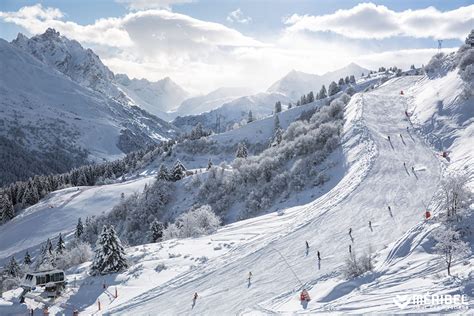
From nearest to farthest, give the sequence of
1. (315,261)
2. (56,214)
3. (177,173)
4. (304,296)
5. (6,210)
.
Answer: (304,296)
(315,261)
(177,173)
(56,214)
(6,210)

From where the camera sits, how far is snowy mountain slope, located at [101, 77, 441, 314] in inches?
1218

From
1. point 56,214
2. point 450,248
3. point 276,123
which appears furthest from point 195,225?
point 276,123

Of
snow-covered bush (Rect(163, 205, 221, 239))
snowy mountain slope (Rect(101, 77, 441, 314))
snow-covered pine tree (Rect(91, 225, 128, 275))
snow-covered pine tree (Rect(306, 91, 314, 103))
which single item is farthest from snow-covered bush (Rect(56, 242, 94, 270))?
snow-covered pine tree (Rect(306, 91, 314, 103))

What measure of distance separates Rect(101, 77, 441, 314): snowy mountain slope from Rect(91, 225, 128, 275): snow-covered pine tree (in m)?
8.18

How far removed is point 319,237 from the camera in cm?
3838

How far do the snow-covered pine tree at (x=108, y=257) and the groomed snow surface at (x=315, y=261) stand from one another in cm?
122

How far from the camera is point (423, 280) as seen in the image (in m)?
24.7

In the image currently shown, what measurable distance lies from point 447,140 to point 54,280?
175 feet

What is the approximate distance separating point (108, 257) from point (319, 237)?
67.8 feet

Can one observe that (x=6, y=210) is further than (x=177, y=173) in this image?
Yes

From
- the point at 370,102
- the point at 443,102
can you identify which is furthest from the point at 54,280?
the point at 370,102

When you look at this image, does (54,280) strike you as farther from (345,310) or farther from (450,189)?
(450,189)

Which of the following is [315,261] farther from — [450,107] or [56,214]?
[56,214]

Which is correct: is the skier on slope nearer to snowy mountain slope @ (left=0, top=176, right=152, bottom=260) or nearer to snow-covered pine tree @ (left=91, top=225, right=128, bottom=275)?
snow-covered pine tree @ (left=91, top=225, right=128, bottom=275)
